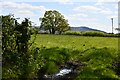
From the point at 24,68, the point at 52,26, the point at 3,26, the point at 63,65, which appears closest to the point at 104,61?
the point at 63,65

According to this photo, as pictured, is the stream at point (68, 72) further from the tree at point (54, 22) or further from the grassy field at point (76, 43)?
the tree at point (54, 22)

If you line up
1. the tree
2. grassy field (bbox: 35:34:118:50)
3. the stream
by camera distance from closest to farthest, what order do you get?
the stream
grassy field (bbox: 35:34:118:50)
the tree

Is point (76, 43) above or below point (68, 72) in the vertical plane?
above

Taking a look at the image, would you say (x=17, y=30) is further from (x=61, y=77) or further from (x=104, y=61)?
(x=104, y=61)

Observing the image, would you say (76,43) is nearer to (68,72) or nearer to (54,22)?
(68,72)

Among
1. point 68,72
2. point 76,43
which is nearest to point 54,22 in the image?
point 76,43

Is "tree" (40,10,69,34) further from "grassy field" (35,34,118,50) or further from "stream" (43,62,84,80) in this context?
"stream" (43,62,84,80)

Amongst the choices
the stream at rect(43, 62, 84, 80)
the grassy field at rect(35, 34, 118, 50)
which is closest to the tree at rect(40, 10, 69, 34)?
the grassy field at rect(35, 34, 118, 50)

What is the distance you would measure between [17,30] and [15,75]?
74.9 inches

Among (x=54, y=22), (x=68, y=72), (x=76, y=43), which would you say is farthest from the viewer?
(x=54, y=22)

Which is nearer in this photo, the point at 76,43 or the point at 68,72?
the point at 68,72

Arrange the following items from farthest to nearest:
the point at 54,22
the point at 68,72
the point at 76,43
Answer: the point at 54,22 → the point at 76,43 → the point at 68,72

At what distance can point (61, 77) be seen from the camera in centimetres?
1446

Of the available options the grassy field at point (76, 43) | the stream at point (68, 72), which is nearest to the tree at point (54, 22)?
the grassy field at point (76, 43)
